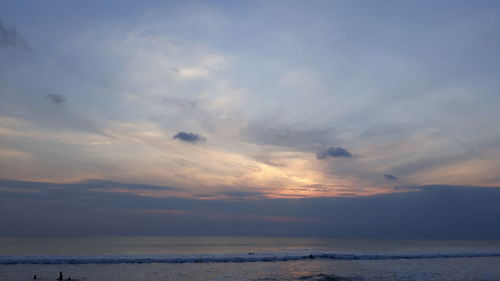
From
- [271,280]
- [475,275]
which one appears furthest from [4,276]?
[475,275]

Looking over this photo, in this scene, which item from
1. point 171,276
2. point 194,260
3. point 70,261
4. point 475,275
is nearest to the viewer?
point 171,276

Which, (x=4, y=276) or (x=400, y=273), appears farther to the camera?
(x=400, y=273)

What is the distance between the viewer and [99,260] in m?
40.0

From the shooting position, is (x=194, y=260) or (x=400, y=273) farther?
(x=194, y=260)

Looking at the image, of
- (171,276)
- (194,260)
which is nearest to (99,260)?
(194,260)

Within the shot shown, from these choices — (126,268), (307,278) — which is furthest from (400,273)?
(126,268)

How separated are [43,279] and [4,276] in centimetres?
442

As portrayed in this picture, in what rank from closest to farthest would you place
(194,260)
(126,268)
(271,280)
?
1. (271,280)
2. (126,268)
3. (194,260)

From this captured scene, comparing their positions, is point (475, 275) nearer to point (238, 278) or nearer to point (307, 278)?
point (307, 278)

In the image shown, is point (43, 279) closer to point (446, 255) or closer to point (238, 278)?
point (238, 278)

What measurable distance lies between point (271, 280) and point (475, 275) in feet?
63.9

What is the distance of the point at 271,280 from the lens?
27453 millimetres

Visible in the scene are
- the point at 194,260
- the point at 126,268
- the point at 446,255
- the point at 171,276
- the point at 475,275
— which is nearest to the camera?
the point at 171,276

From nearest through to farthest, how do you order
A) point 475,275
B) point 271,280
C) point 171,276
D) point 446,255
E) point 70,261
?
1. point 271,280
2. point 171,276
3. point 475,275
4. point 70,261
5. point 446,255
